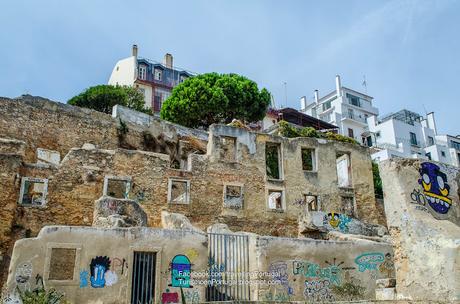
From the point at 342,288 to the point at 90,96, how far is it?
89.1 feet

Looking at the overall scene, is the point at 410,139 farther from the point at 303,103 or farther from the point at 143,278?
the point at 143,278

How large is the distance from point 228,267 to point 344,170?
15.1m

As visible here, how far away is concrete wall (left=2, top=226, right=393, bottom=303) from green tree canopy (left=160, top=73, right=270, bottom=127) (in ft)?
67.5

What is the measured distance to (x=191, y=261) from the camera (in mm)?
14695

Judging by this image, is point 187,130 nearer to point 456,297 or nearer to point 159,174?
point 159,174

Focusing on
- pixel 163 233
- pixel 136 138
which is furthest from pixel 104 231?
pixel 136 138

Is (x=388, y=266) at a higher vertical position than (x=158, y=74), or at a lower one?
lower

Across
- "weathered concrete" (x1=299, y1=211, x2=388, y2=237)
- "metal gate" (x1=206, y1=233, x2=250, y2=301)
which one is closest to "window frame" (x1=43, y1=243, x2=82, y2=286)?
"metal gate" (x1=206, y1=233, x2=250, y2=301)

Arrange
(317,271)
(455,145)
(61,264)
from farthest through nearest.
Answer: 1. (455,145)
2. (317,271)
3. (61,264)

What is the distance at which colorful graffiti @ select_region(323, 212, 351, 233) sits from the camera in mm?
24438

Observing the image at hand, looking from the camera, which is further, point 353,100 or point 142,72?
point 353,100

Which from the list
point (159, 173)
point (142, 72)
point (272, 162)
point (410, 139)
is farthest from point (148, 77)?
point (410, 139)

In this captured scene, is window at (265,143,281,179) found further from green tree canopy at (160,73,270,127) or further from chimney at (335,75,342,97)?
chimney at (335,75,342,97)

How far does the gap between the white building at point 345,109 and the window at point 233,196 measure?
32.0 meters
